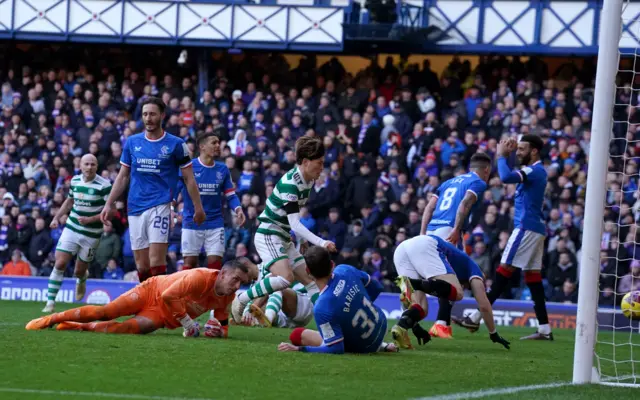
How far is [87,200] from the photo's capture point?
15164 millimetres

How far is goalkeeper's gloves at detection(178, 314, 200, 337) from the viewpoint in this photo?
10438 millimetres

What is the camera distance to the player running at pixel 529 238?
1342cm

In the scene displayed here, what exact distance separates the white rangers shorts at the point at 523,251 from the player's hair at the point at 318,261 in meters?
5.06

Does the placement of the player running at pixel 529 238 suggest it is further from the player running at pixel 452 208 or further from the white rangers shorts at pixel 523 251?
the player running at pixel 452 208

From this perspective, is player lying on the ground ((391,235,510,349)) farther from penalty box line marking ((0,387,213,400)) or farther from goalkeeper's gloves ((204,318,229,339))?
penalty box line marking ((0,387,213,400))

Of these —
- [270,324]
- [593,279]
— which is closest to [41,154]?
[270,324]

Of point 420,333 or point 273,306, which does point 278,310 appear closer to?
point 273,306

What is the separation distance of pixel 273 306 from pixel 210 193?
219 centimetres

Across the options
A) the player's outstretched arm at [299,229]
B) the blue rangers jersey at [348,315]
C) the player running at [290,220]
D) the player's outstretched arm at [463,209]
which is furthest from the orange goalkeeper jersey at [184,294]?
the player's outstretched arm at [463,209]

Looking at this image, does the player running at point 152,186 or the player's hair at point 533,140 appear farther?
the player's hair at point 533,140

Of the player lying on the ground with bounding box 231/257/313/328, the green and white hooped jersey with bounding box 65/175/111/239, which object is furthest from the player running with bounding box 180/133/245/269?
the player lying on the ground with bounding box 231/257/313/328

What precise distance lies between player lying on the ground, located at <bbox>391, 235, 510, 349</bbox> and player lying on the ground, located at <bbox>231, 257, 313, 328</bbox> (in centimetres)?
230

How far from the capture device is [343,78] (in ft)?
85.8

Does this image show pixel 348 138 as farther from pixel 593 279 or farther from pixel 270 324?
pixel 593 279
